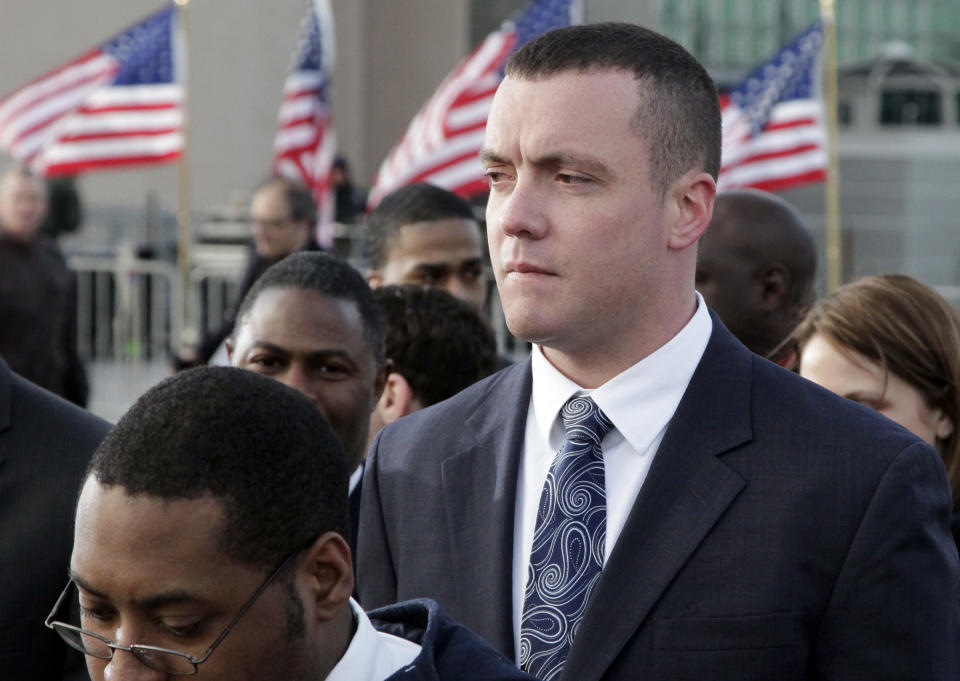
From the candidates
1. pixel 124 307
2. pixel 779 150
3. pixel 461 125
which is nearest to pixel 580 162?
pixel 461 125

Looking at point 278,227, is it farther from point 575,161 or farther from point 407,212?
point 575,161

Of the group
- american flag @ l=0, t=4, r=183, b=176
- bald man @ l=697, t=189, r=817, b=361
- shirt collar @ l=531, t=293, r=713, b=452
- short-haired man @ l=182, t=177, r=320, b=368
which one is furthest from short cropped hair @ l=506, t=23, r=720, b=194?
american flag @ l=0, t=4, r=183, b=176

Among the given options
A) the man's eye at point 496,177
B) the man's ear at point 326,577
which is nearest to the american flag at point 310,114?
the man's eye at point 496,177

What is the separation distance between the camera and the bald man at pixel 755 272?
5.12 meters

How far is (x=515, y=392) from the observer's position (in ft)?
10.1

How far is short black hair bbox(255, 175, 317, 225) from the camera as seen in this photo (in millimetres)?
9367

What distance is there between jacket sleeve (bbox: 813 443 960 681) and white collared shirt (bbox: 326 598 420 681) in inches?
27.5

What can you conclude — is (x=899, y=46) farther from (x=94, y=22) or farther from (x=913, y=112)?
(x=94, y=22)

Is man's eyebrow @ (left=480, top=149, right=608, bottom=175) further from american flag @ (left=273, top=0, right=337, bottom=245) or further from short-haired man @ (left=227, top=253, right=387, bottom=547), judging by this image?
american flag @ (left=273, top=0, right=337, bottom=245)

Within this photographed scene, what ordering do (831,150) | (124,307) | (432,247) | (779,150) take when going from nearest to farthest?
(432,247) < (779,150) < (831,150) < (124,307)

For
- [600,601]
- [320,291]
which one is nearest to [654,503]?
[600,601]

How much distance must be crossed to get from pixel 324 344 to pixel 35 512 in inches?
38.8

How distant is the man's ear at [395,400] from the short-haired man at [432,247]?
3.41ft

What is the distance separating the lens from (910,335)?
390cm
